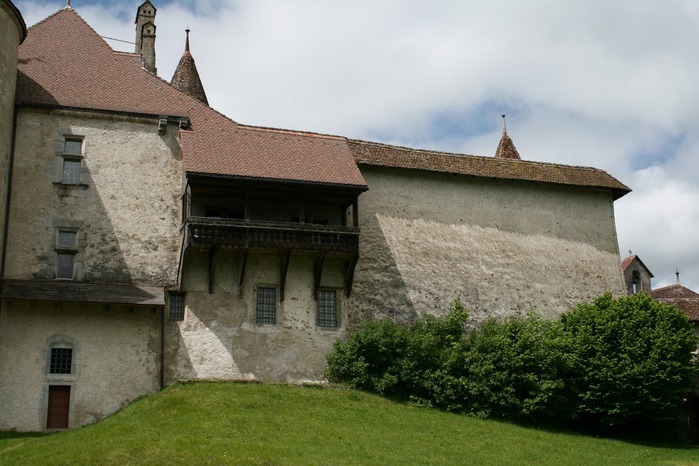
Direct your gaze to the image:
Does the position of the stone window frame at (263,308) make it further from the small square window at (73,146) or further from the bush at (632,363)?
the bush at (632,363)

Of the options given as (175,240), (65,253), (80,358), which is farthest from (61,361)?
(175,240)

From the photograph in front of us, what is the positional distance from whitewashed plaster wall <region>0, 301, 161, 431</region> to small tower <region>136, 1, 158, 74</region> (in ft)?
45.8

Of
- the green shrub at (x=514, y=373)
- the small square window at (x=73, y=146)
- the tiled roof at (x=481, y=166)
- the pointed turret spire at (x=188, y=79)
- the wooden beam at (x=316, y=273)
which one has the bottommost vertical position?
the green shrub at (x=514, y=373)

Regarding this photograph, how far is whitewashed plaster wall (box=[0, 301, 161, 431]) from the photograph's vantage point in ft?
86.8

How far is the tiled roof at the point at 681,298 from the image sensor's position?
3775 centimetres

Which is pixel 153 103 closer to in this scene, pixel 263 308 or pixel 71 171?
pixel 71 171

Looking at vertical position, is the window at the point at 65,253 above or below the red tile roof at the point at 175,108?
below

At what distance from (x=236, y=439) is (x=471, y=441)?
7.33 meters

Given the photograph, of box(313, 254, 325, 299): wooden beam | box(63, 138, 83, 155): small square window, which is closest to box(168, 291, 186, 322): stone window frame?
box(313, 254, 325, 299): wooden beam

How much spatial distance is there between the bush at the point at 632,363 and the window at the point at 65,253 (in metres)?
18.1

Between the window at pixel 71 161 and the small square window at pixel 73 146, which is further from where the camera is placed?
the small square window at pixel 73 146

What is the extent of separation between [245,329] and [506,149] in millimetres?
21054

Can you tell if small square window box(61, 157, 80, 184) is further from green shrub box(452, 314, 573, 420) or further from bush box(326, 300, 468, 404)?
green shrub box(452, 314, 573, 420)

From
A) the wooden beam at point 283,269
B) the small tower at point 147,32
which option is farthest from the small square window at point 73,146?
the small tower at point 147,32
